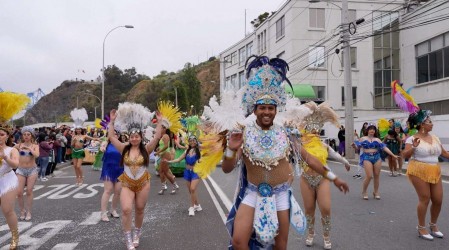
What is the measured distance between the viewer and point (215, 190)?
455 inches

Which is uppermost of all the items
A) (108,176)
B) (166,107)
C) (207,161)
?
(166,107)

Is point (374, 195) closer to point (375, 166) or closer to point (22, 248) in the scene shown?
point (375, 166)

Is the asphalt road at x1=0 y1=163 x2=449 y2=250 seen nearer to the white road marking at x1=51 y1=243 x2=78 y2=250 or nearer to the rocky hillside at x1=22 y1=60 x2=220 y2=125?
the white road marking at x1=51 y1=243 x2=78 y2=250

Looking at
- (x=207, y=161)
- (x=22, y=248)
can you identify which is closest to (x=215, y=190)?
(x=22, y=248)

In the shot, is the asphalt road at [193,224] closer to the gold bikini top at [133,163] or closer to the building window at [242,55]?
the gold bikini top at [133,163]

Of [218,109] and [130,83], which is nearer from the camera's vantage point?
[218,109]

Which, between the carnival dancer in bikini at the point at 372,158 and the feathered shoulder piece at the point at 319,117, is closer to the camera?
the feathered shoulder piece at the point at 319,117

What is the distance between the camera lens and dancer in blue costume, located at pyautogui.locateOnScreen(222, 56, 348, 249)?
3.90 metres

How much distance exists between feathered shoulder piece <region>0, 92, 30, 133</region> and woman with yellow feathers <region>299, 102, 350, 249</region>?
4.47 m

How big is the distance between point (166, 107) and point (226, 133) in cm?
316

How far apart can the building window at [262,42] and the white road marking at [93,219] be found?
119 feet

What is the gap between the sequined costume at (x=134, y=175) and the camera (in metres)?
6.07

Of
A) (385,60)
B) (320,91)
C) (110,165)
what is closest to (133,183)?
(110,165)

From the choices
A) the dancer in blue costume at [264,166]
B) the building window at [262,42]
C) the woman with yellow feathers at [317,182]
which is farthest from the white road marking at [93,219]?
the building window at [262,42]
